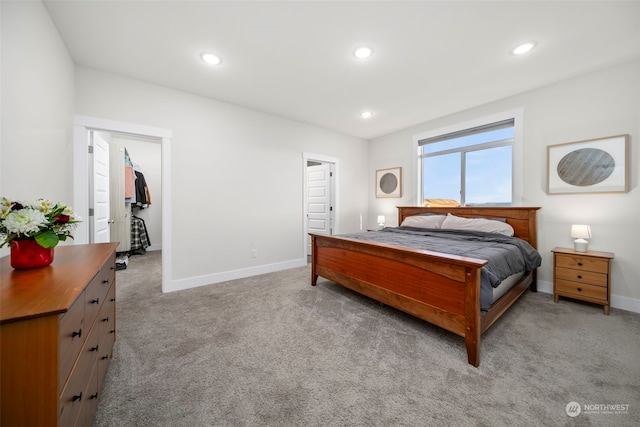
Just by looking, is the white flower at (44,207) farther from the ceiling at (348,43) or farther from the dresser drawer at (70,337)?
the ceiling at (348,43)

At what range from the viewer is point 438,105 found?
3.56m

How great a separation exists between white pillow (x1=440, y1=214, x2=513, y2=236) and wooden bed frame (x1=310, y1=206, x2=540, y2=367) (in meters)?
0.20

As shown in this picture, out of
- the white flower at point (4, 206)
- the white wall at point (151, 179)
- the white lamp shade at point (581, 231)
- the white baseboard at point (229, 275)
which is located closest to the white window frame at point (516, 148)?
the white lamp shade at point (581, 231)

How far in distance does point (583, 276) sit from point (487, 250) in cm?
130

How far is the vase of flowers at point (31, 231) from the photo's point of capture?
1.04 metres

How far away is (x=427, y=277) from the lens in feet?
6.56

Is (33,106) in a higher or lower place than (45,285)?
higher

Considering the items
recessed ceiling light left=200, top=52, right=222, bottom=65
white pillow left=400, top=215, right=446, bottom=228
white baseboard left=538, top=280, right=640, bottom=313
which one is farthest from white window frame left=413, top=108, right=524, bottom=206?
recessed ceiling light left=200, top=52, right=222, bottom=65

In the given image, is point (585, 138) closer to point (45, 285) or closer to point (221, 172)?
point (221, 172)

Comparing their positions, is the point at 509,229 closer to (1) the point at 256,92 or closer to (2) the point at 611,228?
(2) the point at 611,228

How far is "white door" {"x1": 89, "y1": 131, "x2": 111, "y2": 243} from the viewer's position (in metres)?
2.69

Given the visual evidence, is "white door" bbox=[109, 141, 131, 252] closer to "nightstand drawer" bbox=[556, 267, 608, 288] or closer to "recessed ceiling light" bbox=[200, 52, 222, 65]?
"recessed ceiling light" bbox=[200, 52, 222, 65]

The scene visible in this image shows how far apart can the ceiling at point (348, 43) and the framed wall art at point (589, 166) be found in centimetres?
85

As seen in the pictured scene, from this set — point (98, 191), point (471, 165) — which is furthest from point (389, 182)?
point (98, 191)
